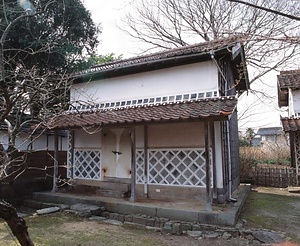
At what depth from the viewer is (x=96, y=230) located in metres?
6.45

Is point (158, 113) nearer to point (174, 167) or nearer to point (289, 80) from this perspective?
point (174, 167)

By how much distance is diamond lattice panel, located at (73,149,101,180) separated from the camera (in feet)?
33.3

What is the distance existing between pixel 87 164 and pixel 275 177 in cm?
1003

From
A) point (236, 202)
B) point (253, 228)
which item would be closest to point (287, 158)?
point (236, 202)

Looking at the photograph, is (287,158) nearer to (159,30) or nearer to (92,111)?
(159,30)

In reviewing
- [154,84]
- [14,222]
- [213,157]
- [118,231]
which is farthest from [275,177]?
[14,222]

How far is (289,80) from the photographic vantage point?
14703 mm

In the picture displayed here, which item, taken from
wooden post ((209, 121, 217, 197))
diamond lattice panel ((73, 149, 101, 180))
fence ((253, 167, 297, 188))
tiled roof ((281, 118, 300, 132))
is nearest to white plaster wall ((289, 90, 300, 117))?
tiled roof ((281, 118, 300, 132))

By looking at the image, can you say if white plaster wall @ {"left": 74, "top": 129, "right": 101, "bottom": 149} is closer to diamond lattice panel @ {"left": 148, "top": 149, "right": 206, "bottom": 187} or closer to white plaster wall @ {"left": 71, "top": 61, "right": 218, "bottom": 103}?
white plaster wall @ {"left": 71, "top": 61, "right": 218, "bottom": 103}

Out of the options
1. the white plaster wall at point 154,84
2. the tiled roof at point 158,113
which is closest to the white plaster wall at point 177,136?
the tiled roof at point 158,113

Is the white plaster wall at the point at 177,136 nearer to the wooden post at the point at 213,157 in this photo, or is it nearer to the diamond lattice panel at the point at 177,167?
the diamond lattice panel at the point at 177,167

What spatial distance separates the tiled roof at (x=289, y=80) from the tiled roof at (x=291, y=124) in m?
2.12

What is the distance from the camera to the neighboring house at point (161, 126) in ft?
25.6

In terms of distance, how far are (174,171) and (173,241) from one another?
9.55ft
